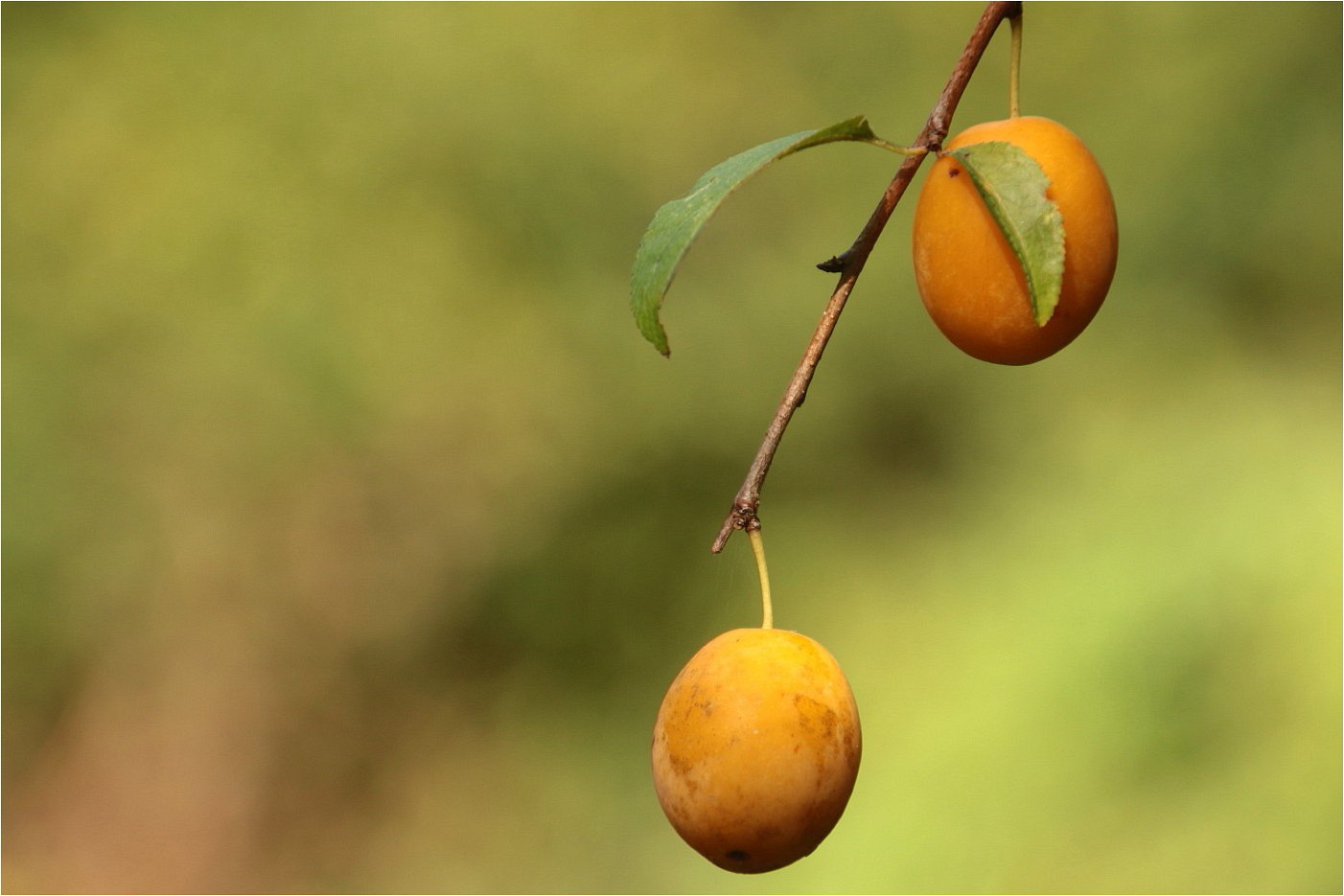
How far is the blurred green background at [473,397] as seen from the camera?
9.45ft

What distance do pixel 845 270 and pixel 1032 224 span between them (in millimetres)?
112

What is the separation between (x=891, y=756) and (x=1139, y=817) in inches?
19.6

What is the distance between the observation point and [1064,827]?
7.16 ft

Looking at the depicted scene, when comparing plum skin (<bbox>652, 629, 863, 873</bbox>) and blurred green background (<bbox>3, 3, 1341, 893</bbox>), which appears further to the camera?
blurred green background (<bbox>3, 3, 1341, 893</bbox>)

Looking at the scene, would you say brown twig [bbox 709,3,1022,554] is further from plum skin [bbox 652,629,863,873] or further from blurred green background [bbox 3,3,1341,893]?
blurred green background [bbox 3,3,1341,893]

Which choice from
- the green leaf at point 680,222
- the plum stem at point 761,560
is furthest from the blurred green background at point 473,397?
the green leaf at point 680,222

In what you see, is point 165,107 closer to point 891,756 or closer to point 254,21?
point 254,21

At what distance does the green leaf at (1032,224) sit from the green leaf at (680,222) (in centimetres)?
9

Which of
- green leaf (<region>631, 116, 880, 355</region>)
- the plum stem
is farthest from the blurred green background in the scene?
green leaf (<region>631, 116, 880, 355</region>)

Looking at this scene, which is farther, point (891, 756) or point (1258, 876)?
→ point (891, 756)

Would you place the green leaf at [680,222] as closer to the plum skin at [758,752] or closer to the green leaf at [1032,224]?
the green leaf at [1032,224]

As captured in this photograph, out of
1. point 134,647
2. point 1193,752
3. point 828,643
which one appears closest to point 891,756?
point 828,643

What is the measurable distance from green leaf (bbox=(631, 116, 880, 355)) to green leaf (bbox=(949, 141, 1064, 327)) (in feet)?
0.30

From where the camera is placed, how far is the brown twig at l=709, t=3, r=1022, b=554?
594 millimetres
